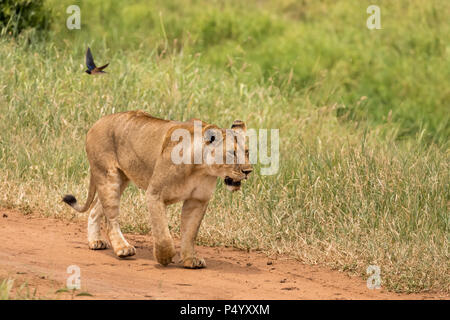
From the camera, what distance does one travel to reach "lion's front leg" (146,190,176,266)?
229 inches

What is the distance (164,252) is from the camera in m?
5.86

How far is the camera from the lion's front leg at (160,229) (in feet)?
19.1

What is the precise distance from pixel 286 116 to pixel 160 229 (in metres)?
4.95

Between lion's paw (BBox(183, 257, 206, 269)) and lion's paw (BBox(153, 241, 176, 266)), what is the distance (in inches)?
5.4

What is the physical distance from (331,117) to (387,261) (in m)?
4.82

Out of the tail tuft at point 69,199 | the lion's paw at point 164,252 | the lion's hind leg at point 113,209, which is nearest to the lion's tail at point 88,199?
the tail tuft at point 69,199

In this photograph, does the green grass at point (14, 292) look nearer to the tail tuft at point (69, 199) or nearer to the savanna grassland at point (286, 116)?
the tail tuft at point (69, 199)

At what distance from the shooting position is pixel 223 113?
10172 millimetres

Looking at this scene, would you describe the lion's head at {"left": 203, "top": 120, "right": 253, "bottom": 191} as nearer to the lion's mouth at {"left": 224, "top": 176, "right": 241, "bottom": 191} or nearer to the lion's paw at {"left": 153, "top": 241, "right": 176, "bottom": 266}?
the lion's mouth at {"left": 224, "top": 176, "right": 241, "bottom": 191}

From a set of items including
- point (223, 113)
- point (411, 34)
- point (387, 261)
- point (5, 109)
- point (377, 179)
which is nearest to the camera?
point (387, 261)

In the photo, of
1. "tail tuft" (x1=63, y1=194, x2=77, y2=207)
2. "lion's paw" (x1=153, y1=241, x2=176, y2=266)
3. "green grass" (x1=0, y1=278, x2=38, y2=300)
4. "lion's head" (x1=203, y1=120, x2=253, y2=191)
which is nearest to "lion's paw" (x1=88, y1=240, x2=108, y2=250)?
"tail tuft" (x1=63, y1=194, x2=77, y2=207)

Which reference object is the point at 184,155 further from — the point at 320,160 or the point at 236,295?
the point at 320,160

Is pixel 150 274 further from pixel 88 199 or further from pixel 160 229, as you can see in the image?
pixel 88 199
